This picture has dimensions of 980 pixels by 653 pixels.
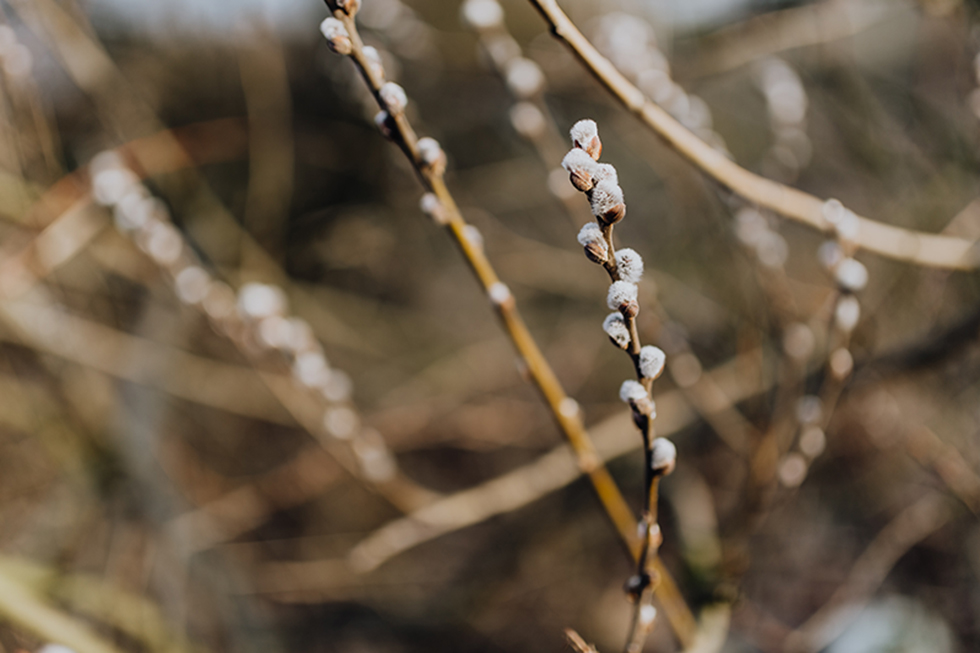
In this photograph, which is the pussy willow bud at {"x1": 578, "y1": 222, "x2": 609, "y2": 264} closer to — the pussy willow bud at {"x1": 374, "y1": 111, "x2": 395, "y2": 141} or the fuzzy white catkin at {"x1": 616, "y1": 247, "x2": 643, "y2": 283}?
the fuzzy white catkin at {"x1": 616, "y1": 247, "x2": 643, "y2": 283}

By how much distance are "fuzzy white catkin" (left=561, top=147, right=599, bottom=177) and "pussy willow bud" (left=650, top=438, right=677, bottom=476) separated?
0.74ft

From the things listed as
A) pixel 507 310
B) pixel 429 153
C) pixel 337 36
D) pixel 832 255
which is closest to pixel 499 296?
pixel 507 310

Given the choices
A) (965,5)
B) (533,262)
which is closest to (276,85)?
(533,262)

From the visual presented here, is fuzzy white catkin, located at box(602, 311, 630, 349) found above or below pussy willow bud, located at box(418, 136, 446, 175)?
below

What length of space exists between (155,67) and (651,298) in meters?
2.05

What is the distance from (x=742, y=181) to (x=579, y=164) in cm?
29

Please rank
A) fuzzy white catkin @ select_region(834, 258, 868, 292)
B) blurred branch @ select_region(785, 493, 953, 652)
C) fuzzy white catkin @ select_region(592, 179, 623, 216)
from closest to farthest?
fuzzy white catkin @ select_region(592, 179, 623, 216)
fuzzy white catkin @ select_region(834, 258, 868, 292)
blurred branch @ select_region(785, 493, 953, 652)

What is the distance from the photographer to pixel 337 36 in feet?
1.27

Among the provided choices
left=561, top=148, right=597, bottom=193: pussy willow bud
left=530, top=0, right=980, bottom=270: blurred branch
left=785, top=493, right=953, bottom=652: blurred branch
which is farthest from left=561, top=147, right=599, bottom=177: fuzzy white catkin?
left=785, top=493, right=953, bottom=652: blurred branch

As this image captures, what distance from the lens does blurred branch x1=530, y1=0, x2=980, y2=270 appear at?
0.42 m

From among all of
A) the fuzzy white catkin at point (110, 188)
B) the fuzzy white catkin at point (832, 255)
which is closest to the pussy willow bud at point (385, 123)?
the fuzzy white catkin at point (832, 255)

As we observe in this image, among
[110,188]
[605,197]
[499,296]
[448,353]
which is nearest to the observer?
[605,197]

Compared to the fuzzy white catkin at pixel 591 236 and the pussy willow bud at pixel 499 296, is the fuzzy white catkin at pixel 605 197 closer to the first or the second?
the fuzzy white catkin at pixel 591 236

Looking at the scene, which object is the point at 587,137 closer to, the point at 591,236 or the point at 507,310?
the point at 591,236
